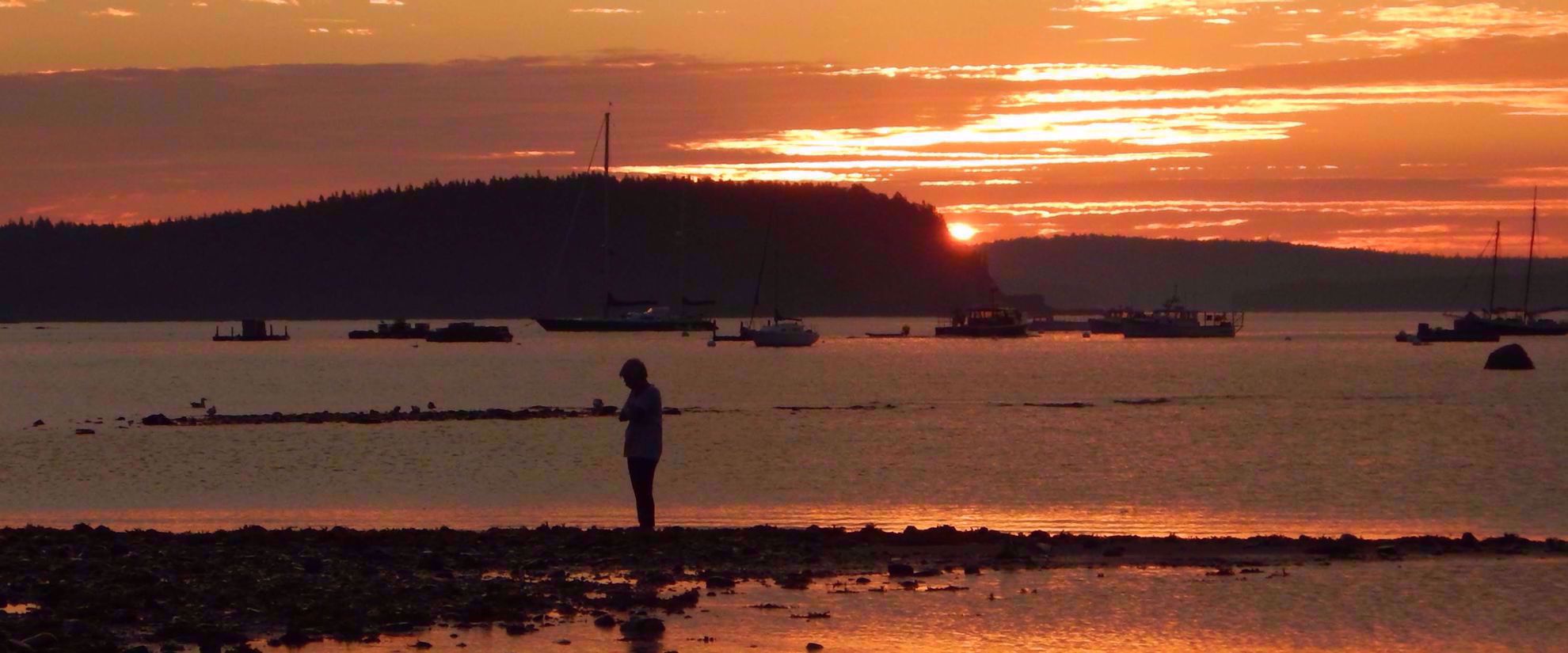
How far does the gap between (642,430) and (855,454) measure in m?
19.5

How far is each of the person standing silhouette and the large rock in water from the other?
3191 inches

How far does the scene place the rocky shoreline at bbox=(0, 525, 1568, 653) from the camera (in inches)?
572

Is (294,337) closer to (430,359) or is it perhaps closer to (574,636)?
(430,359)

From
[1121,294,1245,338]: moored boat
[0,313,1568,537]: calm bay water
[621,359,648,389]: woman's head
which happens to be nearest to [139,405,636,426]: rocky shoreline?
[0,313,1568,537]: calm bay water

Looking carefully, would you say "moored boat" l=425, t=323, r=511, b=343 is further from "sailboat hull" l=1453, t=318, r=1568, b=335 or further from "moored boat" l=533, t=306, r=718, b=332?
"sailboat hull" l=1453, t=318, r=1568, b=335

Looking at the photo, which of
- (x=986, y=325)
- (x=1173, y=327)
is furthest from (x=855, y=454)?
(x=1173, y=327)

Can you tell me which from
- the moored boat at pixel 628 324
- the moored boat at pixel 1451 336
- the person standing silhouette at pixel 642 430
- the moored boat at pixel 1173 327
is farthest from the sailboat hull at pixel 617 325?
the person standing silhouette at pixel 642 430

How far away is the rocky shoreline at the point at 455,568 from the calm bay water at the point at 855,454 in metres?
3.83

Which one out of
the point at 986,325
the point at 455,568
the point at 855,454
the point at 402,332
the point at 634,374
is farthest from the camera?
the point at 402,332

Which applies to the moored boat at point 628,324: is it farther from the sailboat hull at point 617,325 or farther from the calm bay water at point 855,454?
the calm bay water at point 855,454

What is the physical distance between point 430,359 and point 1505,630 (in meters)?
107

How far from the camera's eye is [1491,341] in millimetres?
141875

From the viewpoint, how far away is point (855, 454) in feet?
124

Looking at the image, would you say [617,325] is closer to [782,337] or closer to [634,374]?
[782,337]
